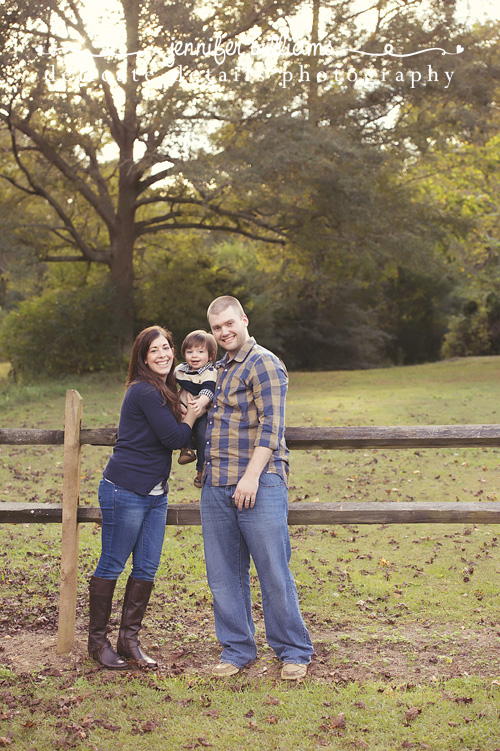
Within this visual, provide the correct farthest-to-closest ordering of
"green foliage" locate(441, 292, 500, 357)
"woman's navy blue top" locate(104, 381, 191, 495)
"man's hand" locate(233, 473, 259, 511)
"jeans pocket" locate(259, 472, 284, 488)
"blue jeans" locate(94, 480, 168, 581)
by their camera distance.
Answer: "green foliage" locate(441, 292, 500, 357), "blue jeans" locate(94, 480, 168, 581), "woman's navy blue top" locate(104, 381, 191, 495), "jeans pocket" locate(259, 472, 284, 488), "man's hand" locate(233, 473, 259, 511)

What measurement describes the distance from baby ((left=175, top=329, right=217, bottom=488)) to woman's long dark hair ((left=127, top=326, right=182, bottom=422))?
7cm

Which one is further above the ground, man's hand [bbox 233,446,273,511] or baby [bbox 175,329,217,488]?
baby [bbox 175,329,217,488]

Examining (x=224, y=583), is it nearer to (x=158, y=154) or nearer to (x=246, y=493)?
(x=246, y=493)

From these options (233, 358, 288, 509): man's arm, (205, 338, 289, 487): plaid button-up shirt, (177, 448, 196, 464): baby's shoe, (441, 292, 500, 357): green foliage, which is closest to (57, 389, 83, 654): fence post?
(177, 448, 196, 464): baby's shoe

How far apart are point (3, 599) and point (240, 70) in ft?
54.6

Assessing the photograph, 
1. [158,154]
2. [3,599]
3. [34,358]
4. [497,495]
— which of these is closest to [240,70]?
[158,154]

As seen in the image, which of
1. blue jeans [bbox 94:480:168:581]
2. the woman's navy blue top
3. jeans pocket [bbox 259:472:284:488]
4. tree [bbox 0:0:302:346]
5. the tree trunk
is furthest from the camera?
the tree trunk

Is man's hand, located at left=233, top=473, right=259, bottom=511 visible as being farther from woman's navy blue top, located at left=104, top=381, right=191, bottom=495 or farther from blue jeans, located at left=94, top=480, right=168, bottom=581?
blue jeans, located at left=94, top=480, right=168, bottom=581

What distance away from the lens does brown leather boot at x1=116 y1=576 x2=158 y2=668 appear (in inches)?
179

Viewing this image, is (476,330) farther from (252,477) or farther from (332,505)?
(252,477)

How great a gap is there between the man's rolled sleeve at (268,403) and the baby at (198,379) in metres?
0.34

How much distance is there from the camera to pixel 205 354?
14.4ft

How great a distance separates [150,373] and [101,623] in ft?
5.07

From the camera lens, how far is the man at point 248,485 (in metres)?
4.11
